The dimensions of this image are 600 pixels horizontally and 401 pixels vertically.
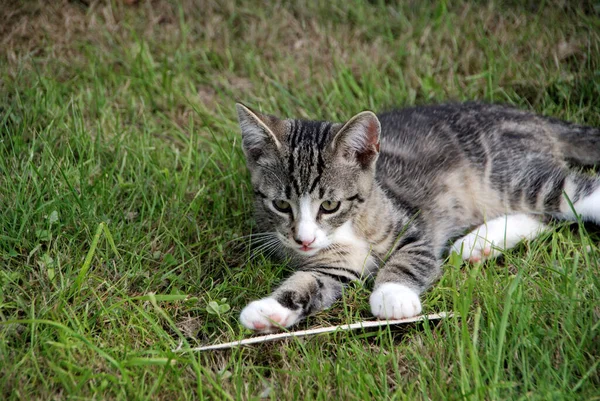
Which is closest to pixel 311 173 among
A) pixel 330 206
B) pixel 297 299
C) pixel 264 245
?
pixel 330 206

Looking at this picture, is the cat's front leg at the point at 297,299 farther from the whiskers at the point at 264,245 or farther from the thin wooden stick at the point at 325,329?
the whiskers at the point at 264,245

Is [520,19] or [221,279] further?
[520,19]

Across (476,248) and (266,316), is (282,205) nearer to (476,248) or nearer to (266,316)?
(266,316)

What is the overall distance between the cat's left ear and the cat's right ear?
12.6 inches

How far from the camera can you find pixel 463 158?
407cm

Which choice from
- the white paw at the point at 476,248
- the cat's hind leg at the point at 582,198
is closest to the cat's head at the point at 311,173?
the white paw at the point at 476,248

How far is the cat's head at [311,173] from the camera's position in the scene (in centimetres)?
336

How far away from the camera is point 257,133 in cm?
346

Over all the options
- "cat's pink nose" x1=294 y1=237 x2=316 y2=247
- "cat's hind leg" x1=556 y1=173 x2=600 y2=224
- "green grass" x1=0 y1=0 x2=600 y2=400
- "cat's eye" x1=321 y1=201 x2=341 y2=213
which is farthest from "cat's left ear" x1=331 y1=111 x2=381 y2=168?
"cat's hind leg" x1=556 y1=173 x2=600 y2=224

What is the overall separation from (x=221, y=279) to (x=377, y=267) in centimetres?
84

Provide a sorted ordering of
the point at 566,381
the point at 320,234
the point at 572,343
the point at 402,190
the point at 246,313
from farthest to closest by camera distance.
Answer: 1. the point at 402,190
2. the point at 320,234
3. the point at 246,313
4. the point at 572,343
5. the point at 566,381

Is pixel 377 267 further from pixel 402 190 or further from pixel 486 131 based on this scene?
pixel 486 131

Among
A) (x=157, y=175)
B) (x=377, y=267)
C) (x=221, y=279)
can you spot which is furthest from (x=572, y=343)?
(x=157, y=175)

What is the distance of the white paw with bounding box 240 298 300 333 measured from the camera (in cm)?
303
